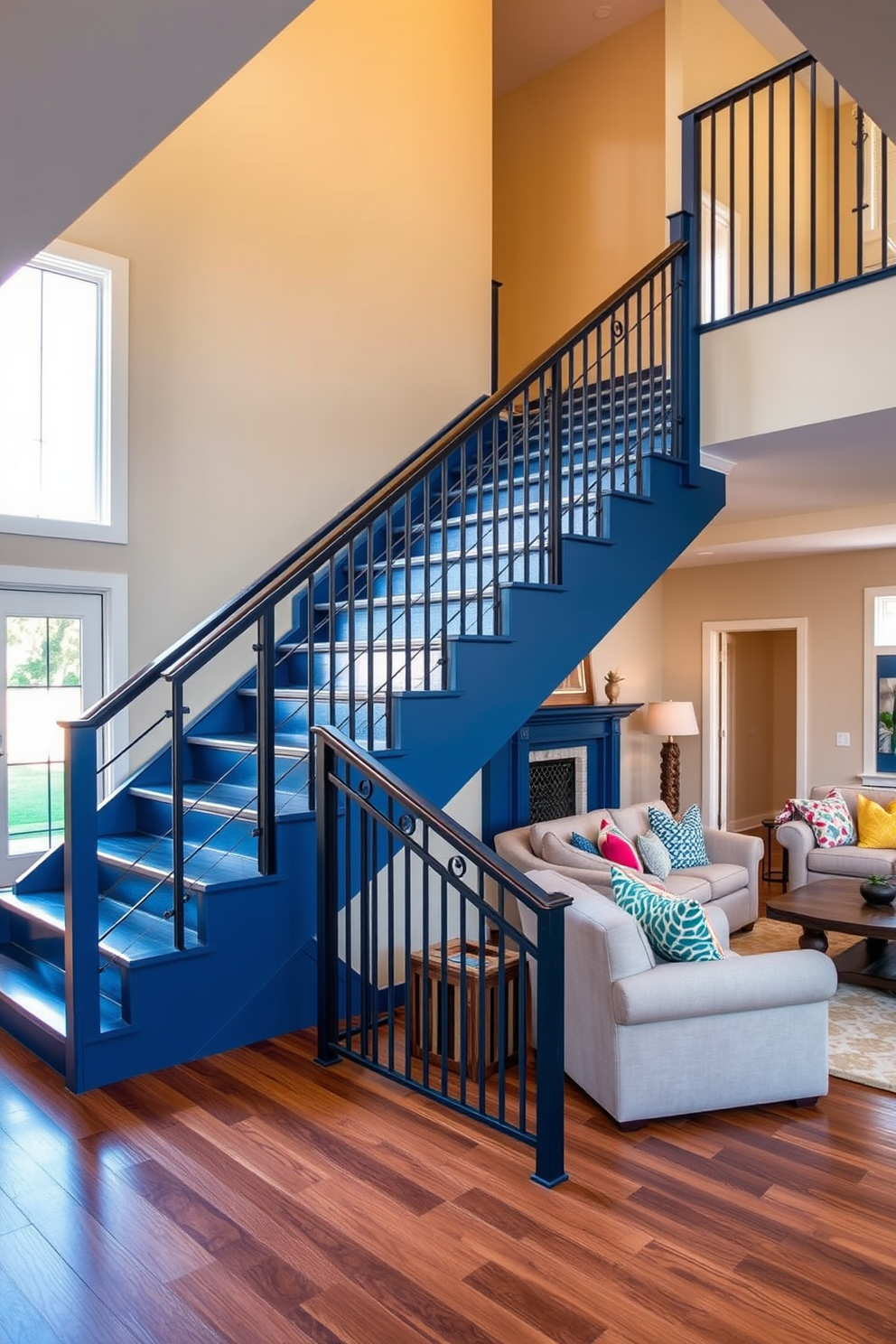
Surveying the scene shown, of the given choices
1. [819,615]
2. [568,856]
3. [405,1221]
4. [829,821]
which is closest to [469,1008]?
[405,1221]

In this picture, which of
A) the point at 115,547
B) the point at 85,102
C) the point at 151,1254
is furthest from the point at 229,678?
the point at 85,102

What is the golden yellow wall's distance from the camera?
300 inches

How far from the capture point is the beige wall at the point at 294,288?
4488mm

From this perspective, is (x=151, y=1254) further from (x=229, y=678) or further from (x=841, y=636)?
(x=841, y=636)

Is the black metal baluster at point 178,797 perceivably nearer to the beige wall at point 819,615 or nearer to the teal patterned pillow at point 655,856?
the teal patterned pillow at point 655,856

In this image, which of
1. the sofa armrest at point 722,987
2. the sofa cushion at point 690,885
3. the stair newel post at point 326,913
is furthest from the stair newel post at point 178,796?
the sofa cushion at point 690,885

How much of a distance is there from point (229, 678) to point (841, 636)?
5.18 m

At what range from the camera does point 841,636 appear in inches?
303

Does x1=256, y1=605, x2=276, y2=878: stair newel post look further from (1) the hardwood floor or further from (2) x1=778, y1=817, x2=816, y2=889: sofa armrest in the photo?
(2) x1=778, y1=817, x2=816, y2=889: sofa armrest

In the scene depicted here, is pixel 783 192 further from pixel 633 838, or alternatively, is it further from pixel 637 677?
pixel 633 838

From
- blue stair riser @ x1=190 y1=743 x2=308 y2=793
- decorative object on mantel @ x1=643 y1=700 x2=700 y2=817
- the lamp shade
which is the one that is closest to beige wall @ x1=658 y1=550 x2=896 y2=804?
decorative object on mantel @ x1=643 y1=700 x2=700 y2=817

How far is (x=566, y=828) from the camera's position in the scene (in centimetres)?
578

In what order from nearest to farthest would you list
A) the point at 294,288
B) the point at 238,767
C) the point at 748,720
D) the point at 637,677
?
the point at 238,767, the point at 294,288, the point at 637,677, the point at 748,720

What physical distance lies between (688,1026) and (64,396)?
3.63 metres
